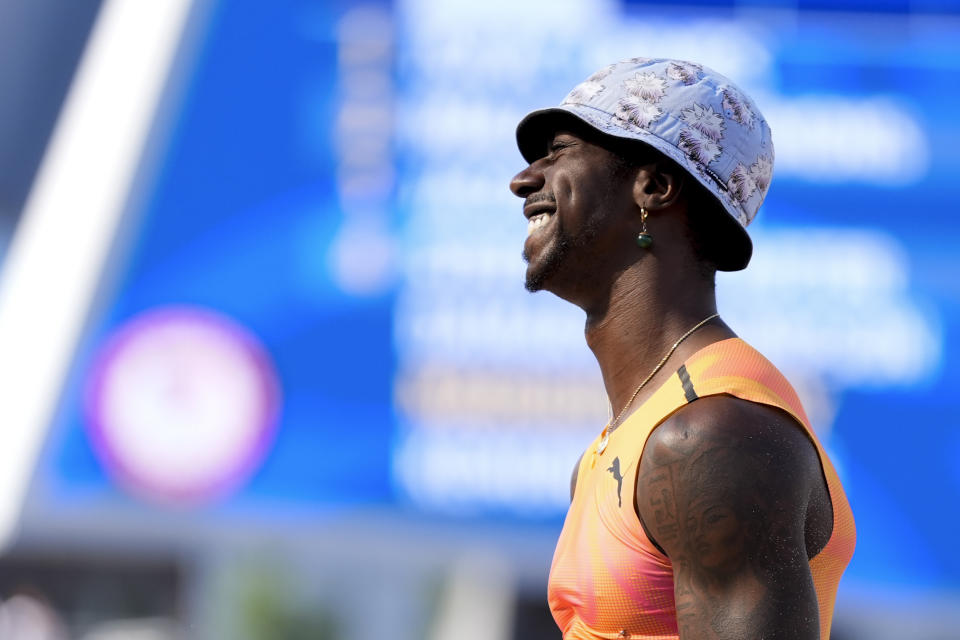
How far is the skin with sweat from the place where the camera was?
6.05 feet

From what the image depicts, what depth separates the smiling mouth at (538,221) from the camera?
7.70ft

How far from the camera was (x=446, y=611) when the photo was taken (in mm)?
A: 13336

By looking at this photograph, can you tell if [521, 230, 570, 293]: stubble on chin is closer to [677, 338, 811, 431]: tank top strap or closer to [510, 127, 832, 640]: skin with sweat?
[510, 127, 832, 640]: skin with sweat

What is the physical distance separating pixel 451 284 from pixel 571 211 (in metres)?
8.28

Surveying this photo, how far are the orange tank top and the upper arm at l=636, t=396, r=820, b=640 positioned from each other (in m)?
0.06

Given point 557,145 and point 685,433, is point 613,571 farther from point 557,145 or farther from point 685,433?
point 557,145

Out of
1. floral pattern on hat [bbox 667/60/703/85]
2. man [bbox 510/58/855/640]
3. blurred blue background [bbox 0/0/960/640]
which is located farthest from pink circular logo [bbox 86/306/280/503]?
floral pattern on hat [bbox 667/60/703/85]

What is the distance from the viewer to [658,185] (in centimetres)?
226

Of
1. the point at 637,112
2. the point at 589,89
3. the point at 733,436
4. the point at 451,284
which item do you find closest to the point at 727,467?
the point at 733,436

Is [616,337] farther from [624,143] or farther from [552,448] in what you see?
[552,448]

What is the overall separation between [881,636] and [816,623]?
12.3 meters

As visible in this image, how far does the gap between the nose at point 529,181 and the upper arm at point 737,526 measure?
0.64 meters

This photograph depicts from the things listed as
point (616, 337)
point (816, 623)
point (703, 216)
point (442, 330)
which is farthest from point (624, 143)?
point (442, 330)

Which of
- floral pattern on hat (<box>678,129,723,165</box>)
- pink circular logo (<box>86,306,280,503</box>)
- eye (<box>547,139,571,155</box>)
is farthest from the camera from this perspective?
pink circular logo (<box>86,306,280,503</box>)
